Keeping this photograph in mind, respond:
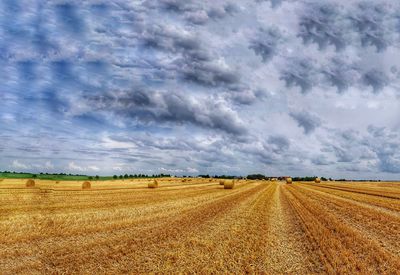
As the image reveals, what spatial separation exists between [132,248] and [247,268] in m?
3.87

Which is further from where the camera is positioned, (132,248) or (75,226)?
(75,226)

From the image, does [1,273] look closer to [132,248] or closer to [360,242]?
[132,248]

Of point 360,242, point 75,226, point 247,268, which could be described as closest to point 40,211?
point 75,226

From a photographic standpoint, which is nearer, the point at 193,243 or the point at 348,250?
the point at 348,250

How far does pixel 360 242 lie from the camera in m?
12.3

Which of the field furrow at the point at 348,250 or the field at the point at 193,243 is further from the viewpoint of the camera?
the field furrow at the point at 348,250

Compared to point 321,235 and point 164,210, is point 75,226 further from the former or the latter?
point 321,235

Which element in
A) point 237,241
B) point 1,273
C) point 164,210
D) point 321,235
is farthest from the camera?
point 164,210

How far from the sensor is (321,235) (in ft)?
43.4

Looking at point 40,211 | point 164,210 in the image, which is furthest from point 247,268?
point 40,211

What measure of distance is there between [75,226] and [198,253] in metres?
6.62

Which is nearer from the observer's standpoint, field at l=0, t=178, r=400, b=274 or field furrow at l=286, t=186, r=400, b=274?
field at l=0, t=178, r=400, b=274

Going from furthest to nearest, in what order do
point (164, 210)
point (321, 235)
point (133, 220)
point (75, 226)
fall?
point (164, 210) < point (133, 220) < point (75, 226) < point (321, 235)

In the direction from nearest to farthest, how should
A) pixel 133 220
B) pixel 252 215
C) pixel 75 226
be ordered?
pixel 75 226 → pixel 133 220 → pixel 252 215
